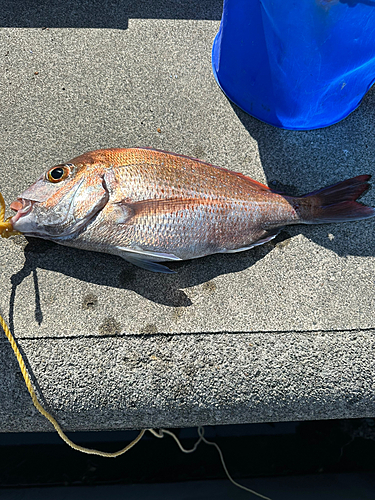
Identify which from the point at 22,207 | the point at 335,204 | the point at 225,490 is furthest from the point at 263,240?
the point at 225,490

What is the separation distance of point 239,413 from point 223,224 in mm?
979

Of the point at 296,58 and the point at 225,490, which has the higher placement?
the point at 296,58

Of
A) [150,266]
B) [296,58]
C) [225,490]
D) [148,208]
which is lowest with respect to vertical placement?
[225,490]

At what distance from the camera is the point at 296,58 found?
6.06 ft

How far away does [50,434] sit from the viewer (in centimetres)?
251

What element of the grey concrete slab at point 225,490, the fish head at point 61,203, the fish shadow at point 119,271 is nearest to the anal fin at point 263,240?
the fish shadow at point 119,271

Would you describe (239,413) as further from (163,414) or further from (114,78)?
(114,78)

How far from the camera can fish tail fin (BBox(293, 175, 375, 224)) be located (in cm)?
194

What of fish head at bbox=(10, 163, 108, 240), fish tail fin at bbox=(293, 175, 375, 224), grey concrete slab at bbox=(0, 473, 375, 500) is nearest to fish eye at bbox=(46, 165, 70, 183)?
fish head at bbox=(10, 163, 108, 240)

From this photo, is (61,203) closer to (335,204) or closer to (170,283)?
(170,283)

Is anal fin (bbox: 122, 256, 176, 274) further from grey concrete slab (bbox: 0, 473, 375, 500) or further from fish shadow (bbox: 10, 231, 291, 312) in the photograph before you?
grey concrete slab (bbox: 0, 473, 375, 500)

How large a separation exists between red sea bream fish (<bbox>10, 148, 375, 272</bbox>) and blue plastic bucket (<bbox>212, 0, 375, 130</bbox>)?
2.08 ft

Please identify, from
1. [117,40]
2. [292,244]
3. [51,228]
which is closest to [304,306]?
[292,244]

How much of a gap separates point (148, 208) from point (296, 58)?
44.4 inches
